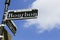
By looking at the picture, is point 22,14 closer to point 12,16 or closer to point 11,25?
point 12,16

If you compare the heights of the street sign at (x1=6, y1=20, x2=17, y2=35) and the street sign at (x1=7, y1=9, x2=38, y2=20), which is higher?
the street sign at (x1=7, y1=9, x2=38, y2=20)

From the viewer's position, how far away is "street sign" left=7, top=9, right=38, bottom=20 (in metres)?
8.10

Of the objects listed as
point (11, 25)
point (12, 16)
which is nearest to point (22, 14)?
point (12, 16)

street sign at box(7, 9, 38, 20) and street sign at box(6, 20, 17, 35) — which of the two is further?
street sign at box(6, 20, 17, 35)

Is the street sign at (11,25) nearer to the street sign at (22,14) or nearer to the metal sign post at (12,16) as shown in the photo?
the metal sign post at (12,16)

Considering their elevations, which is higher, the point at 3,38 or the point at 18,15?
the point at 18,15

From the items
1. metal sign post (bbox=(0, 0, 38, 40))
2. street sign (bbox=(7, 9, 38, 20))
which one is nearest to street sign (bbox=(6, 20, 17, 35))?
metal sign post (bbox=(0, 0, 38, 40))

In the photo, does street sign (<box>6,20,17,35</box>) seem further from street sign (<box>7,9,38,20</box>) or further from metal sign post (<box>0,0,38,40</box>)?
street sign (<box>7,9,38,20</box>)

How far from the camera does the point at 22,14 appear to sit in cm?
832

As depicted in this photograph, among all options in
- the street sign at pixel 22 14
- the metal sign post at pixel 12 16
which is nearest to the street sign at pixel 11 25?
the metal sign post at pixel 12 16

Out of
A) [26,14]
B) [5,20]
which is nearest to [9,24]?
[5,20]

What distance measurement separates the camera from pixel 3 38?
844cm

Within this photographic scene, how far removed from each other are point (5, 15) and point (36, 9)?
126 cm

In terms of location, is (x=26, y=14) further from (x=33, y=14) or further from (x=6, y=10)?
(x=6, y=10)
